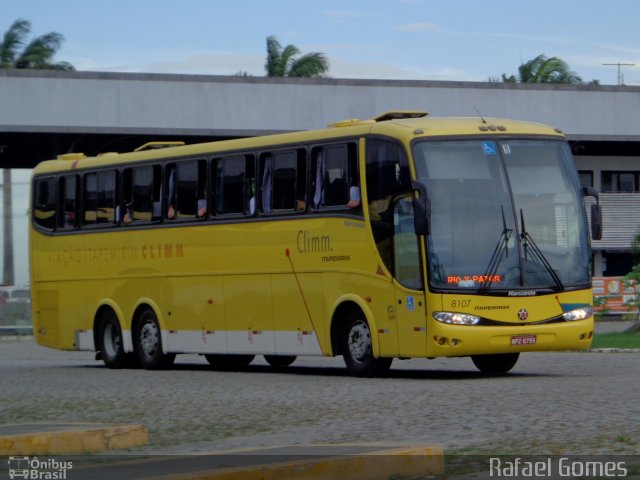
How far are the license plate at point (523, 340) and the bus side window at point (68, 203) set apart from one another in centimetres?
1105

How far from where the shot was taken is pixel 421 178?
20.2 m

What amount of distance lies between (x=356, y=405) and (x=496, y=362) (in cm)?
674

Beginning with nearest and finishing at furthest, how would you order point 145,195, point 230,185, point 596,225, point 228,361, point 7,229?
point 596,225, point 230,185, point 145,195, point 228,361, point 7,229

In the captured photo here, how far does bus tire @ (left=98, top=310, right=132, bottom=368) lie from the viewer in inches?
1076

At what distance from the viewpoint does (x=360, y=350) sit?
70.0 ft

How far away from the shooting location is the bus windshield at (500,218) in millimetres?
20016

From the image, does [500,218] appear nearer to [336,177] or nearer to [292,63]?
[336,177]

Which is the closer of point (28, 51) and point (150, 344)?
point (150, 344)

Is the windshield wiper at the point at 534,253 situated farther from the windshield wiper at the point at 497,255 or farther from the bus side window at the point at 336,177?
the bus side window at the point at 336,177

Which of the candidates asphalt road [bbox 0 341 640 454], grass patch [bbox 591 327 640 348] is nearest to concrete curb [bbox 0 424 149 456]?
asphalt road [bbox 0 341 640 454]

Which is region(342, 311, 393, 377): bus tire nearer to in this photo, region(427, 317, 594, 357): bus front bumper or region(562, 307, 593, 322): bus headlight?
region(427, 317, 594, 357): bus front bumper

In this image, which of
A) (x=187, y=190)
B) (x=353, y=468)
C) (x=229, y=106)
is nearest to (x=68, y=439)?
(x=353, y=468)

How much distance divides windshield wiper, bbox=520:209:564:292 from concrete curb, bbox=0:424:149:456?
921 cm

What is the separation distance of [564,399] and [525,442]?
4479 mm
